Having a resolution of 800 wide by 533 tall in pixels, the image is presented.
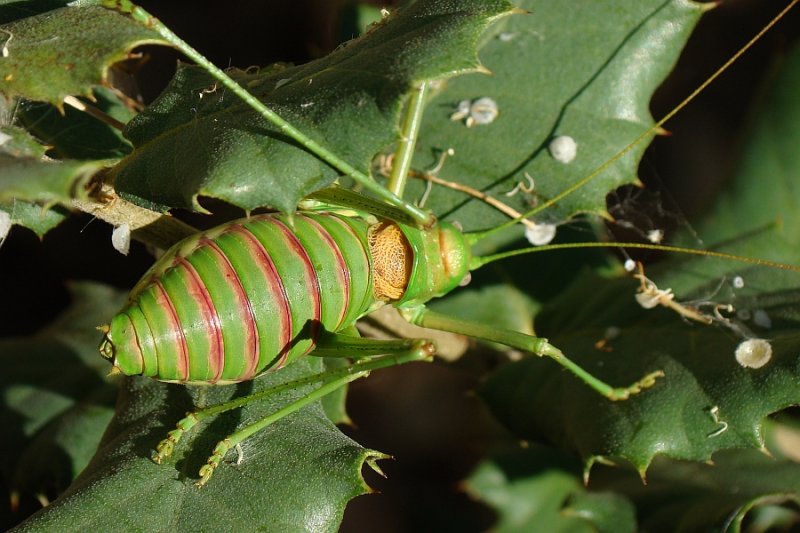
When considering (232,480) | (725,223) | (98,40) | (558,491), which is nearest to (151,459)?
(232,480)

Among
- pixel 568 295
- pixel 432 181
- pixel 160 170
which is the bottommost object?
pixel 568 295

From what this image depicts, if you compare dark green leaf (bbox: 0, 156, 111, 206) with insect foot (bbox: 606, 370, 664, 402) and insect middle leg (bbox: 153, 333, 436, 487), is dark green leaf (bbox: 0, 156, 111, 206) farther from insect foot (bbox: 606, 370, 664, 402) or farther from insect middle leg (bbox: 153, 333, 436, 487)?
insect foot (bbox: 606, 370, 664, 402)

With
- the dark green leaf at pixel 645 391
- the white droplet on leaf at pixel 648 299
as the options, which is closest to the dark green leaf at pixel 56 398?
the dark green leaf at pixel 645 391

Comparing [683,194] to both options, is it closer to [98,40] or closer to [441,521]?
[441,521]

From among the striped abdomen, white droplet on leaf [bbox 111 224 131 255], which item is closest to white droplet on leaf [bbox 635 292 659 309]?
the striped abdomen

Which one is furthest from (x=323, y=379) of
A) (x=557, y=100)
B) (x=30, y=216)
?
(x=557, y=100)
